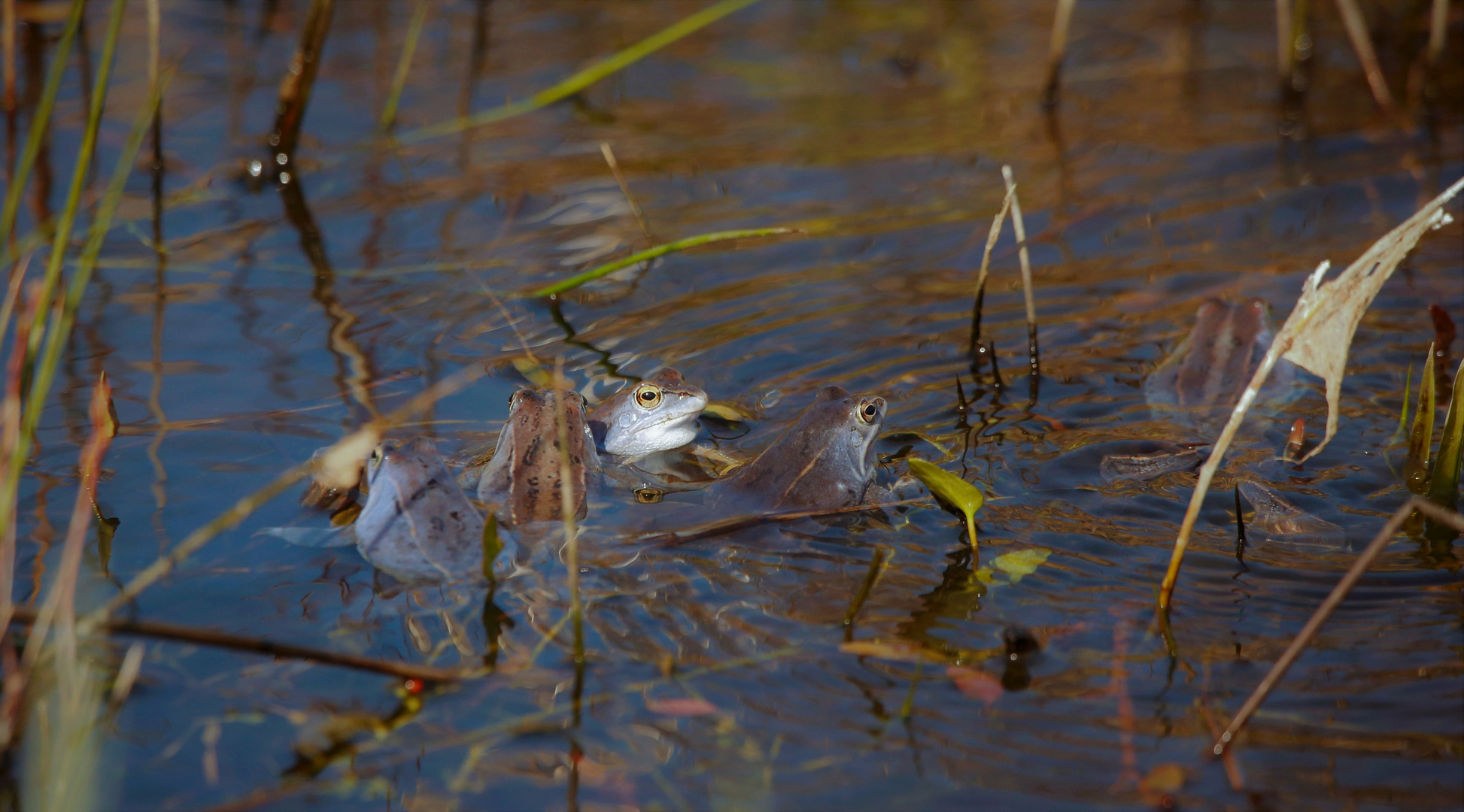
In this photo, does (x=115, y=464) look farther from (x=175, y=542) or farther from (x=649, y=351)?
(x=649, y=351)

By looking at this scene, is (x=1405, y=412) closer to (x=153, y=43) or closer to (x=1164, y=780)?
(x=1164, y=780)

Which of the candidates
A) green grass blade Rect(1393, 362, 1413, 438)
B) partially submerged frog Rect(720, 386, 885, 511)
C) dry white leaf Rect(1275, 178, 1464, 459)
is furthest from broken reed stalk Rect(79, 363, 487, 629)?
green grass blade Rect(1393, 362, 1413, 438)

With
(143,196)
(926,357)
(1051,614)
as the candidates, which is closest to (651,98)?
(143,196)

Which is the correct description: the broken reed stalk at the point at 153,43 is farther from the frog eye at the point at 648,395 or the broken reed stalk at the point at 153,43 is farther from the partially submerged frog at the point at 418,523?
the frog eye at the point at 648,395

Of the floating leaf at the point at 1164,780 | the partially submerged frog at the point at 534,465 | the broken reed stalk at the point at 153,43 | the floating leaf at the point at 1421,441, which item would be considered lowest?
the floating leaf at the point at 1164,780

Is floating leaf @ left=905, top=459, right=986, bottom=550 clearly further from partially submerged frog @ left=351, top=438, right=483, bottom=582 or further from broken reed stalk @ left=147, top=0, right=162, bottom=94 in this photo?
broken reed stalk @ left=147, top=0, right=162, bottom=94

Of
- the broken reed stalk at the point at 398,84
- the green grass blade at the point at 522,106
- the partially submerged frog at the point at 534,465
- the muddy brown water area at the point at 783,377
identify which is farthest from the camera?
the broken reed stalk at the point at 398,84

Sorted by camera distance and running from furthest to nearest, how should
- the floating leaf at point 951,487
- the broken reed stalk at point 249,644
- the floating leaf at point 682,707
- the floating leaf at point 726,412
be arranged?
the floating leaf at point 726,412
the floating leaf at point 951,487
the floating leaf at point 682,707
the broken reed stalk at point 249,644

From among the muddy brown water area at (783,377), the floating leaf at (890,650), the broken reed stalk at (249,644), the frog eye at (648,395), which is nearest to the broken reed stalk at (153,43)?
the muddy brown water area at (783,377)
